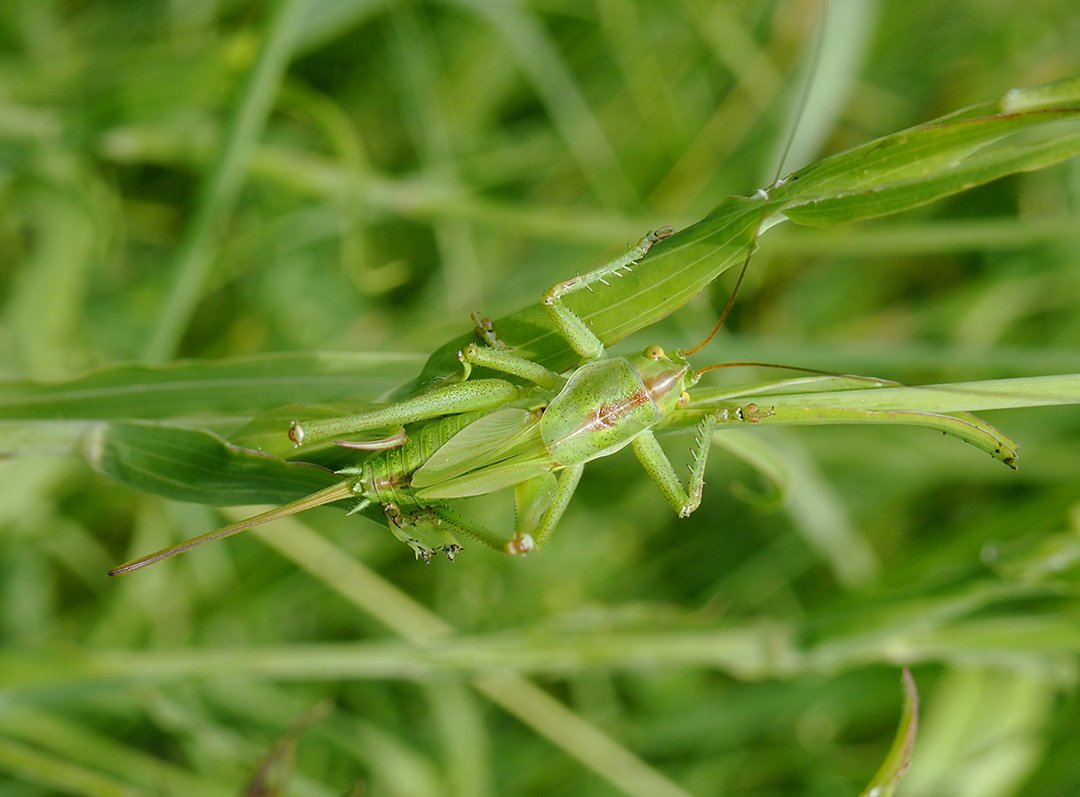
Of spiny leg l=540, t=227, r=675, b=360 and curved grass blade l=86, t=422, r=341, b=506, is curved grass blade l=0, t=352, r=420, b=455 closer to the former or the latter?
curved grass blade l=86, t=422, r=341, b=506

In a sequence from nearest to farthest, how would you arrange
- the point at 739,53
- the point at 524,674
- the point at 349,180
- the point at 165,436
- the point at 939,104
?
the point at 165,436 < the point at 349,180 < the point at 524,674 < the point at 739,53 < the point at 939,104

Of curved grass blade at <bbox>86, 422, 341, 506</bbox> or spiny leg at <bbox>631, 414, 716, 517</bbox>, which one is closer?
curved grass blade at <bbox>86, 422, 341, 506</bbox>

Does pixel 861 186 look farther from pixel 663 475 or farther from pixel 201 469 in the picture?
pixel 201 469

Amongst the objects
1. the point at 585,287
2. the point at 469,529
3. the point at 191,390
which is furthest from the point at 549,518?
the point at 191,390

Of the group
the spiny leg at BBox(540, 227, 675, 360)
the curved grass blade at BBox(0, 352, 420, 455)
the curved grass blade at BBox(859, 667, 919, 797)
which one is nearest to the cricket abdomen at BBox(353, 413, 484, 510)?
the curved grass blade at BBox(0, 352, 420, 455)

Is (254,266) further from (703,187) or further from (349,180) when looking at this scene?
(703,187)

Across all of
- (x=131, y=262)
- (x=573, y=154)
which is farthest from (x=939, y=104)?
(x=131, y=262)
